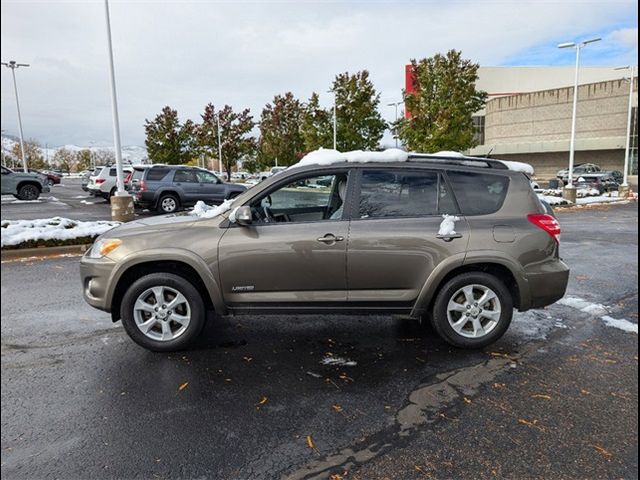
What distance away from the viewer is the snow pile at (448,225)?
4.05 m

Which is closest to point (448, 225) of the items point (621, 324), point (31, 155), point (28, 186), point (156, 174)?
point (621, 324)

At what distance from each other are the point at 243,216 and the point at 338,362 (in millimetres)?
1511

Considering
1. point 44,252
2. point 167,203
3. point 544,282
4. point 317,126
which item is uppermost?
point 317,126

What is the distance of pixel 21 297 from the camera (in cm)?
577

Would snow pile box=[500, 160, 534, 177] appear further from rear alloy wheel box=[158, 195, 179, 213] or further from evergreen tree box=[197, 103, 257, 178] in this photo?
evergreen tree box=[197, 103, 257, 178]

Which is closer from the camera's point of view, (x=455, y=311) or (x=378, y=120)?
(x=455, y=311)

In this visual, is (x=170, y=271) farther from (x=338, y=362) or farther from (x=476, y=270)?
(x=476, y=270)

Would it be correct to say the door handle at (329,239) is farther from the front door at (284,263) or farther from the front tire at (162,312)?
the front tire at (162,312)

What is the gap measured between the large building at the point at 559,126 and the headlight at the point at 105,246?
4663cm

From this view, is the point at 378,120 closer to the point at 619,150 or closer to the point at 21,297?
the point at 21,297

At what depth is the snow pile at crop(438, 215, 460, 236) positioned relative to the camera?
4.05m

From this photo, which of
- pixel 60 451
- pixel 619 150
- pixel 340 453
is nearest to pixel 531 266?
pixel 340 453

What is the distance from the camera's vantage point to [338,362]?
12.9 ft

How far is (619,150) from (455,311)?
51580mm
